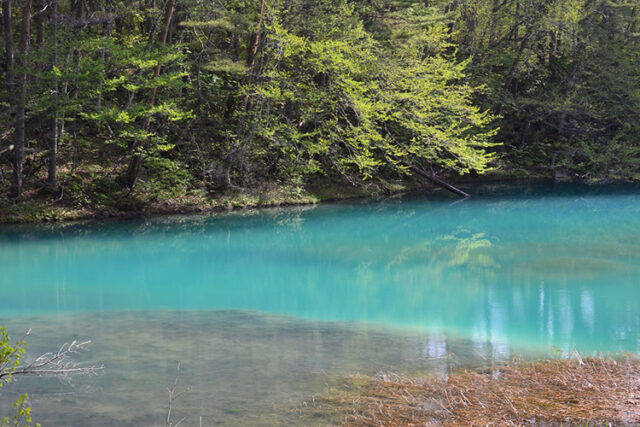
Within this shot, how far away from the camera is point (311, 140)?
21312 millimetres

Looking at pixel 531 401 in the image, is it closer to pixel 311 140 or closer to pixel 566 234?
pixel 566 234

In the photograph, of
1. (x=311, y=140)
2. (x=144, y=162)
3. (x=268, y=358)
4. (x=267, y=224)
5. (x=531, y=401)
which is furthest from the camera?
(x=311, y=140)

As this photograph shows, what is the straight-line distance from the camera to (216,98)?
20.6m

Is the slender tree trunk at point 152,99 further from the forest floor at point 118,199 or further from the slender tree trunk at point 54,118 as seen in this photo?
the slender tree trunk at point 54,118

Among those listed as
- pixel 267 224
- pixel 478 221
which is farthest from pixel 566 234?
pixel 267 224

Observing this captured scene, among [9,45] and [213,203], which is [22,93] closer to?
[9,45]

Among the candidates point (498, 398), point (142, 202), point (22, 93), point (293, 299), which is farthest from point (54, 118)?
point (498, 398)

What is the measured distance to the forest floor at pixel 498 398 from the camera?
4887 millimetres

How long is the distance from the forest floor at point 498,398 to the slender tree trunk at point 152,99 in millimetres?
13840

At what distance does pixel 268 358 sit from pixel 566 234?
11585mm

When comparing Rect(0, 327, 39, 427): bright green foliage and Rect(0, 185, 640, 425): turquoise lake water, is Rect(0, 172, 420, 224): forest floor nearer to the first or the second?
Rect(0, 185, 640, 425): turquoise lake water

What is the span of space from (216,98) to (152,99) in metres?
2.94

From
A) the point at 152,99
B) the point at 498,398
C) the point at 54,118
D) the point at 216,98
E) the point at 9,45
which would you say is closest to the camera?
the point at 498,398

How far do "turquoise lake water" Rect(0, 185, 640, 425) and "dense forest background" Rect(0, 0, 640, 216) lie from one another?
194 centimetres
